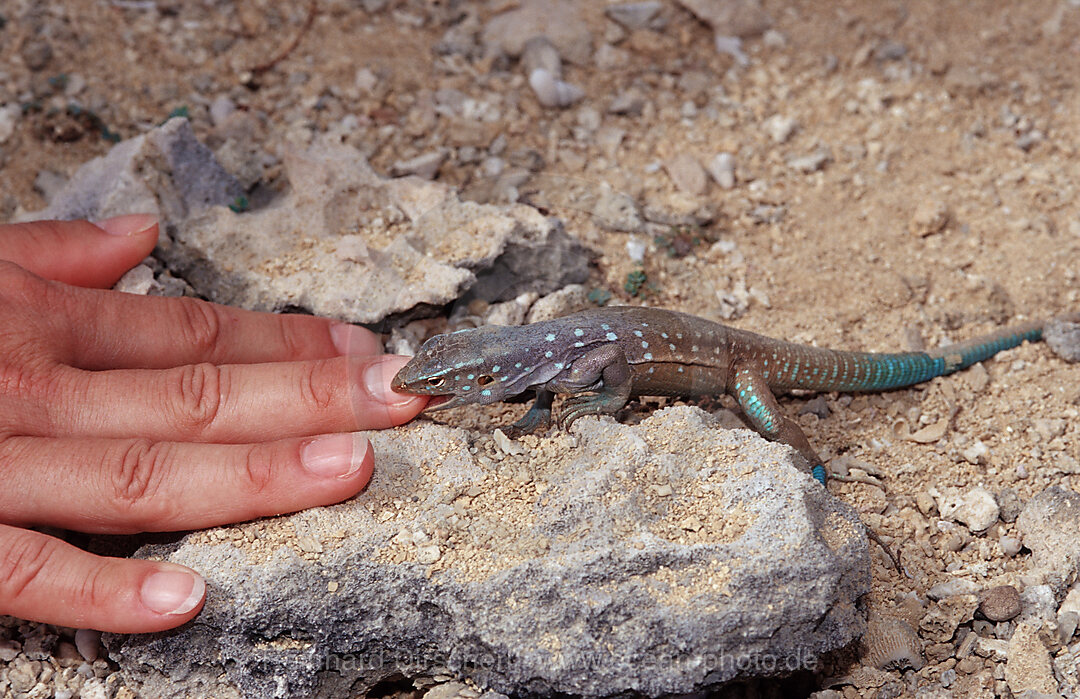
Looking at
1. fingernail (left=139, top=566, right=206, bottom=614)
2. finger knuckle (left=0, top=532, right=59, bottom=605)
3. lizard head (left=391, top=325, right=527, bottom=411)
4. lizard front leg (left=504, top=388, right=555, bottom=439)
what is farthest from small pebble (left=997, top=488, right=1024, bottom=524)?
finger knuckle (left=0, top=532, right=59, bottom=605)

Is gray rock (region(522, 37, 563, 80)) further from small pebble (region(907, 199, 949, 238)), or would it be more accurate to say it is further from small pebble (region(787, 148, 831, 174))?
small pebble (region(907, 199, 949, 238))

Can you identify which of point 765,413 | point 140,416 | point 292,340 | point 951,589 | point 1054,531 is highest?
point 140,416

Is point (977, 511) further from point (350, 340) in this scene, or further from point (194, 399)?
point (194, 399)

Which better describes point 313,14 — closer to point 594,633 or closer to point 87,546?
point 87,546

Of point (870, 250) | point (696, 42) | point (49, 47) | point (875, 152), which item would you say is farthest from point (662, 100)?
point (49, 47)

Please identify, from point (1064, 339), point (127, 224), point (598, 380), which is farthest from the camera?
point (1064, 339)

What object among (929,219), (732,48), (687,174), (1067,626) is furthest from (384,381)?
(732,48)

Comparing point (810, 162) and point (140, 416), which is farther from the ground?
point (140, 416)
